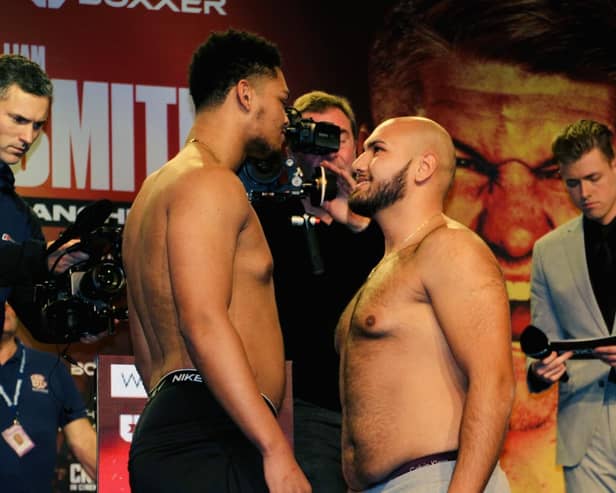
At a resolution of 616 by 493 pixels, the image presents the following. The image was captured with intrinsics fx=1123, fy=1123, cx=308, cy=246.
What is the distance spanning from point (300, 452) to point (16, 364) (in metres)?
1.93

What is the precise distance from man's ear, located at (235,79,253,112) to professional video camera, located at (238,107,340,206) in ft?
1.25

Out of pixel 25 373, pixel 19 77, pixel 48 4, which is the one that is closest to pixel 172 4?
pixel 48 4

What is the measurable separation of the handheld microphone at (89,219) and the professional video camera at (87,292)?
0.05m

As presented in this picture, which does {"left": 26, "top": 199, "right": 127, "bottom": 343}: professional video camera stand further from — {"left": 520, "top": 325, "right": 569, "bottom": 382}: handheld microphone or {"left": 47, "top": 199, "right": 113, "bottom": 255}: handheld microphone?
{"left": 520, "top": 325, "right": 569, "bottom": 382}: handheld microphone

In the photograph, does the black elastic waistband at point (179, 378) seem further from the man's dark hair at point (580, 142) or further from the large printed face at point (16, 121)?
the man's dark hair at point (580, 142)

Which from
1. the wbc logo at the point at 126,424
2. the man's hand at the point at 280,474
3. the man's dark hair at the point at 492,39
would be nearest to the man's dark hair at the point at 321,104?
the wbc logo at the point at 126,424

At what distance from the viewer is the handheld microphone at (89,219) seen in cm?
368

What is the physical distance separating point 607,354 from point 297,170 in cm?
150

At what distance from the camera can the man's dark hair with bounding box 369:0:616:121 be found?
588 centimetres

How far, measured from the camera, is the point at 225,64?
3260mm

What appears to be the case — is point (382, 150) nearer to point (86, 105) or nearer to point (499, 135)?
point (86, 105)

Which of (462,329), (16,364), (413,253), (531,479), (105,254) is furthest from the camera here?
(531,479)

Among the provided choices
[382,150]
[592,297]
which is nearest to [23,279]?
[382,150]

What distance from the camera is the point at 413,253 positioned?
10.3ft
